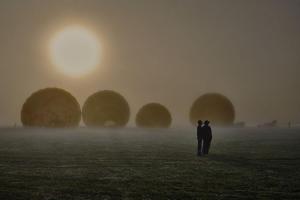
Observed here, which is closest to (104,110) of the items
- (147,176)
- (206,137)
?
(206,137)

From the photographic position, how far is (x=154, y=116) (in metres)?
71.1

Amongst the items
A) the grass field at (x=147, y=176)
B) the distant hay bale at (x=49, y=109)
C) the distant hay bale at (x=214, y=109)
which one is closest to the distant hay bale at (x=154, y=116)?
the distant hay bale at (x=214, y=109)

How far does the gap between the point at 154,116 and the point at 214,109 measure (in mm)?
13131

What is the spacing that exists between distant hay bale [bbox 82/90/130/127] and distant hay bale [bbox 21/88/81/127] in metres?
4.48

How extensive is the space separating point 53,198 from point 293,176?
949cm

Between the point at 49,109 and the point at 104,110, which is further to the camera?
the point at 104,110

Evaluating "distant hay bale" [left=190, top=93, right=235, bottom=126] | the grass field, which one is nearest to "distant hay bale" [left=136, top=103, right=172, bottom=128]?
"distant hay bale" [left=190, top=93, right=235, bottom=126]

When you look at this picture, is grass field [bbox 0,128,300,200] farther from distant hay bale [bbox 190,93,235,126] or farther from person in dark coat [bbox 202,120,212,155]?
distant hay bale [bbox 190,93,235,126]

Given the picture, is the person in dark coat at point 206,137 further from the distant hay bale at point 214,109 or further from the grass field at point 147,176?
the distant hay bale at point 214,109

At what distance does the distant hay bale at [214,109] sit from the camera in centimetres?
7706

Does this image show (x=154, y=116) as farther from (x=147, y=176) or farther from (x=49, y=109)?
(x=147, y=176)

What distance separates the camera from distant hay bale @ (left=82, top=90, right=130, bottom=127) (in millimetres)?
66438

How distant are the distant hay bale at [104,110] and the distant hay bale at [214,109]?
55.7 feet

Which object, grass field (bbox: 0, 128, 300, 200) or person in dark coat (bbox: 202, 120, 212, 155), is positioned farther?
person in dark coat (bbox: 202, 120, 212, 155)
